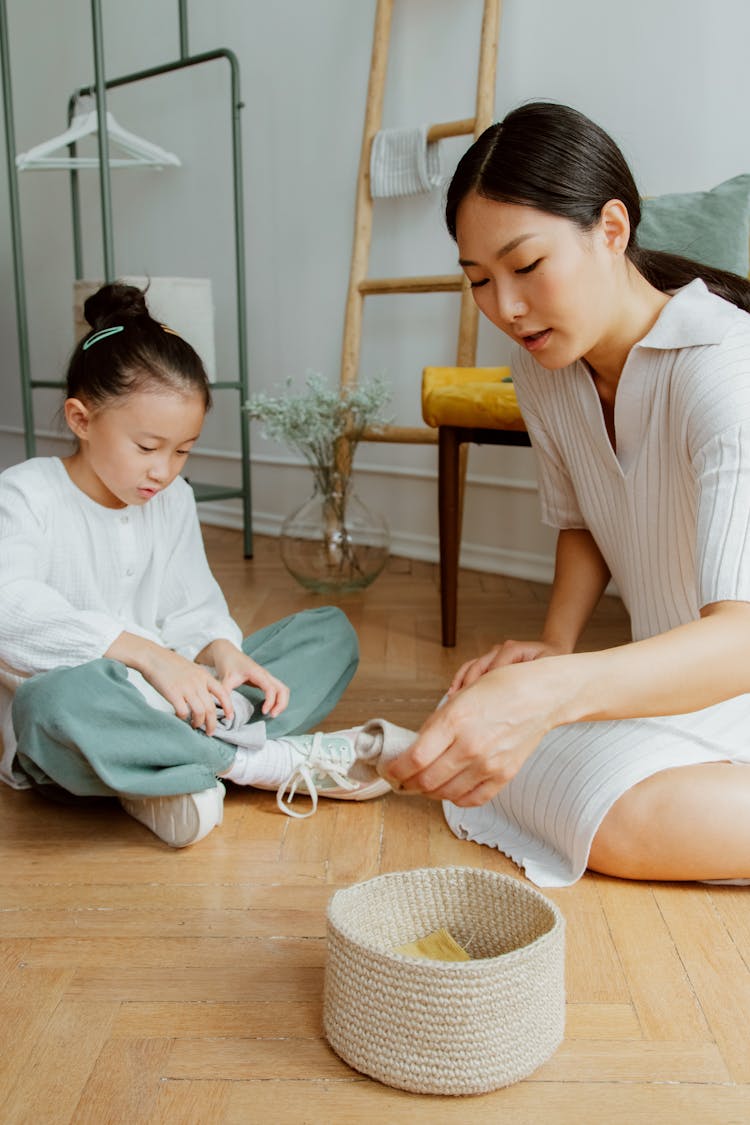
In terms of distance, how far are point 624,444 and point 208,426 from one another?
8.81ft

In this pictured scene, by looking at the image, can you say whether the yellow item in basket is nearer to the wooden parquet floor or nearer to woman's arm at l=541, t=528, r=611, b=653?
the wooden parquet floor

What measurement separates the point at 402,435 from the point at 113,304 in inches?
54.7

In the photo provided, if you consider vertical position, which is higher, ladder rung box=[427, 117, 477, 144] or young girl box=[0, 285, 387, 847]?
ladder rung box=[427, 117, 477, 144]

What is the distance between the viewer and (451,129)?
2773 millimetres

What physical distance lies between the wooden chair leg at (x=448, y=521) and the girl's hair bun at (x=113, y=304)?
0.79 metres

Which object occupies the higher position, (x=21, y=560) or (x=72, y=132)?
(x=72, y=132)

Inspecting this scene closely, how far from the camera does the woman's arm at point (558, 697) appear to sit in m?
0.85

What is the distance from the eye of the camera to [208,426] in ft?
12.6

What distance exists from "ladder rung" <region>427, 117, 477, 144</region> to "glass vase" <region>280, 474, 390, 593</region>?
925mm

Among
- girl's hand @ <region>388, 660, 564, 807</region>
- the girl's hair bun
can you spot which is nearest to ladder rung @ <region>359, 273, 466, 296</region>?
the girl's hair bun

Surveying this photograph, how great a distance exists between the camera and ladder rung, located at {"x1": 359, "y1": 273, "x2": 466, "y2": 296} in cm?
281

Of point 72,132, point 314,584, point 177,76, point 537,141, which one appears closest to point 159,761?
point 537,141

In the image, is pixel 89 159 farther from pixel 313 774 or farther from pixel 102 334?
pixel 313 774

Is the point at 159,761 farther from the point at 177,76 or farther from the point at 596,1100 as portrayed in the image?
the point at 177,76
